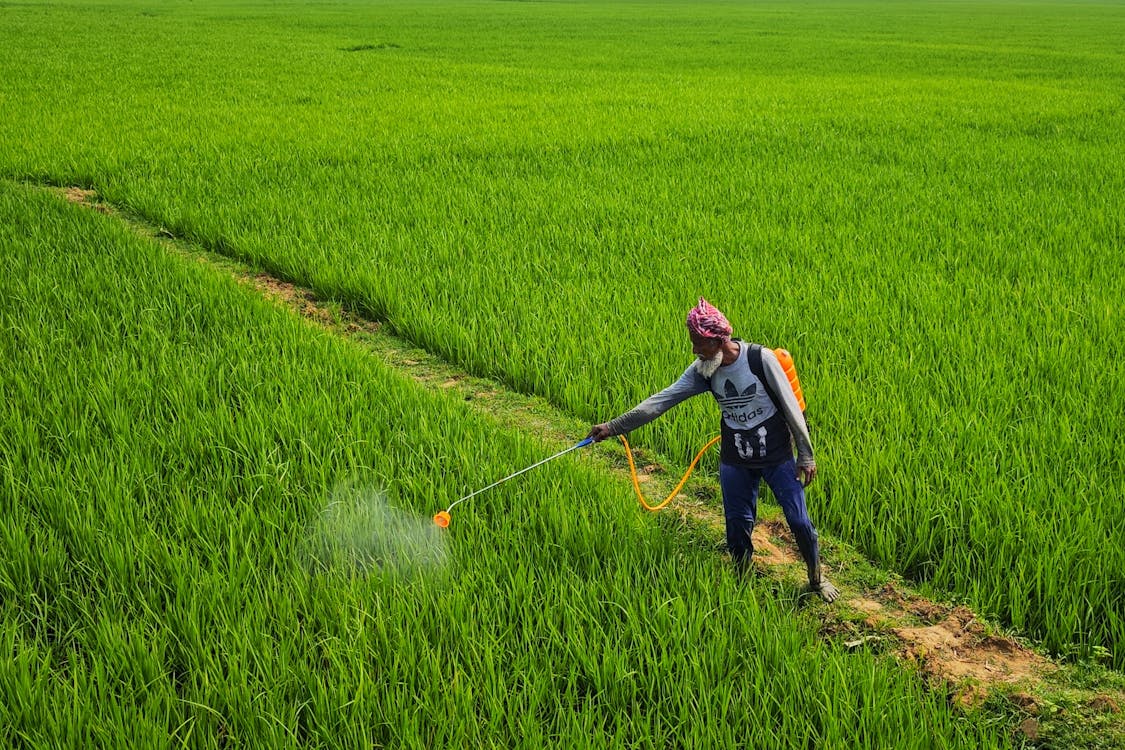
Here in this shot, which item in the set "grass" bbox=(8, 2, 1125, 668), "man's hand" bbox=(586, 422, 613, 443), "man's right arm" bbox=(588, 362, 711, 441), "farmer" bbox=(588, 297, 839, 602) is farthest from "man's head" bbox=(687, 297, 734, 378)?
"grass" bbox=(8, 2, 1125, 668)

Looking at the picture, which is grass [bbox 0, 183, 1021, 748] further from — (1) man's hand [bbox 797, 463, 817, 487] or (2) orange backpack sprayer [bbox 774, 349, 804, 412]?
(2) orange backpack sprayer [bbox 774, 349, 804, 412]

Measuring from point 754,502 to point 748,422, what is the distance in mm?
289

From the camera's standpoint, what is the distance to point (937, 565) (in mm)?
2602

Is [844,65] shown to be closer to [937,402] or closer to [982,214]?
[982,214]

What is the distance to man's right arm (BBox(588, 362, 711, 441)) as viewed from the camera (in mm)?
2379

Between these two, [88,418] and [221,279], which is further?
[221,279]

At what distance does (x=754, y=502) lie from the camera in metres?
2.49

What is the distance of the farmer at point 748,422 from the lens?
7.34ft

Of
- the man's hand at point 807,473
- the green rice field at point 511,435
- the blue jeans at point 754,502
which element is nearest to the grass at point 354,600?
the green rice field at point 511,435

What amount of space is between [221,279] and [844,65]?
17804 millimetres

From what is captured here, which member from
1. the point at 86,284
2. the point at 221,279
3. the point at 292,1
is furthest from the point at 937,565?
the point at 292,1

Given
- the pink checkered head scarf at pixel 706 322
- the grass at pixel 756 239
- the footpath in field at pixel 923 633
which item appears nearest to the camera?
the footpath in field at pixel 923 633

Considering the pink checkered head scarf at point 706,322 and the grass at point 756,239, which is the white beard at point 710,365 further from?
the grass at point 756,239

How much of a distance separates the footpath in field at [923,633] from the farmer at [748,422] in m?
0.13
